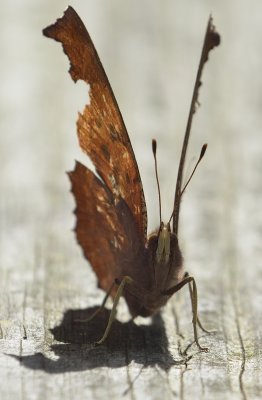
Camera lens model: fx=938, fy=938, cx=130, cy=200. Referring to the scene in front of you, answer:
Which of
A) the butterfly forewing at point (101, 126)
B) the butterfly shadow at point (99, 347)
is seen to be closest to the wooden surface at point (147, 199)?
the butterfly shadow at point (99, 347)

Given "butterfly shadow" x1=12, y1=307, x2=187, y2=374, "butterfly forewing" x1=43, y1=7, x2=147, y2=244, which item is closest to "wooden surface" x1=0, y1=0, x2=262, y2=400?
"butterfly shadow" x1=12, y1=307, x2=187, y2=374

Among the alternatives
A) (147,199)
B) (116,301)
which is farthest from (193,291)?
(147,199)

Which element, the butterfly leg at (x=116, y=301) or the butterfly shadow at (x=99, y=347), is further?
the butterfly leg at (x=116, y=301)

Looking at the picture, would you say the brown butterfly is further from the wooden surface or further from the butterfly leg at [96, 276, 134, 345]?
the wooden surface

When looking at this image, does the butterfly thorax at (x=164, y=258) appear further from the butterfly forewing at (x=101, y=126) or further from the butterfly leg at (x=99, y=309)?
the butterfly leg at (x=99, y=309)

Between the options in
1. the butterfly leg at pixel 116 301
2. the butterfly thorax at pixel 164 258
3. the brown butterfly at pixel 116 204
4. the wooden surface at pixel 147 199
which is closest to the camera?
the wooden surface at pixel 147 199

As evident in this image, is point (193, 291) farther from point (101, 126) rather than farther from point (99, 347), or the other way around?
point (101, 126)

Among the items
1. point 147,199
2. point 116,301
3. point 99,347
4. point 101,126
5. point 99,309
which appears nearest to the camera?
point 99,347
